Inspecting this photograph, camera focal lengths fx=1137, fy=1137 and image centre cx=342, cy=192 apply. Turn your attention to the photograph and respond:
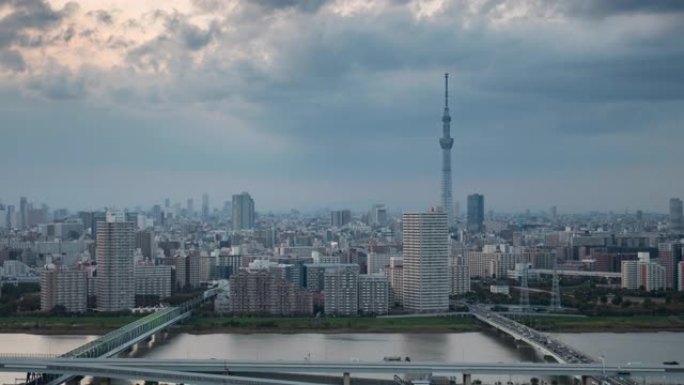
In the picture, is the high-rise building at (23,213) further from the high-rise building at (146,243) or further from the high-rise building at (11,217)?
the high-rise building at (146,243)

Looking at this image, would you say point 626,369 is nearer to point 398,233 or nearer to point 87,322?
point 87,322

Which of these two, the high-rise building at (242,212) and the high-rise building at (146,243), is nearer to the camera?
the high-rise building at (146,243)

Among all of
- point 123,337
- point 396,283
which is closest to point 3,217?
point 396,283

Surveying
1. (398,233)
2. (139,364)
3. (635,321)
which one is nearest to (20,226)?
(398,233)

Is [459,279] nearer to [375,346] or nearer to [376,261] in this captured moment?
[376,261]

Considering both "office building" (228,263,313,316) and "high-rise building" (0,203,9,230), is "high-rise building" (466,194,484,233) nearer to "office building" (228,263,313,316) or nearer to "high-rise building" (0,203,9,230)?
"high-rise building" (0,203,9,230)

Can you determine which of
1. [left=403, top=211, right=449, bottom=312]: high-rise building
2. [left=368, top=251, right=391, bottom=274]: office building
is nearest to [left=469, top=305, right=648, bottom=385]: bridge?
[left=403, top=211, right=449, bottom=312]: high-rise building

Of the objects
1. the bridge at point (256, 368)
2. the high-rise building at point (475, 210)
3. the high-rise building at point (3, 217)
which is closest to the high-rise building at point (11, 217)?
the high-rise building at point (3, 217)
